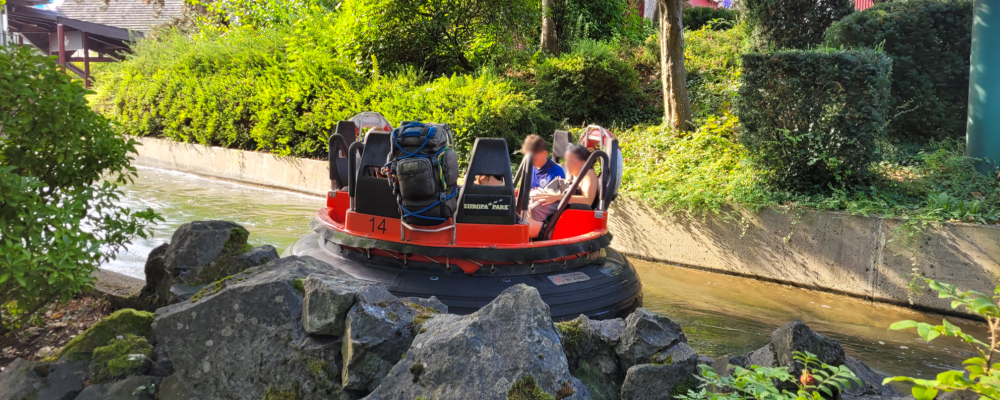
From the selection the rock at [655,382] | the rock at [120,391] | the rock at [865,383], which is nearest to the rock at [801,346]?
the rock at [865,383]

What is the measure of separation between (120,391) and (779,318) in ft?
15.1

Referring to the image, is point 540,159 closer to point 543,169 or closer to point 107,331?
point 543,169

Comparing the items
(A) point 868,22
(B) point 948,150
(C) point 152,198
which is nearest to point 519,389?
(B) point 948,150

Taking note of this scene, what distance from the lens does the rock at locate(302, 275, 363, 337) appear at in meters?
3.02

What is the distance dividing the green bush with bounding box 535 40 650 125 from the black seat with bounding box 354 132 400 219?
5.99 m

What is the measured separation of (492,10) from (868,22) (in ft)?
19.0

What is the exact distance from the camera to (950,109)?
28.0 feet

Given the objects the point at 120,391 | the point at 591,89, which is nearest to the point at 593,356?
the point at 120,391

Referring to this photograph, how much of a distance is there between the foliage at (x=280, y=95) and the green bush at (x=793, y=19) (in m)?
3.43

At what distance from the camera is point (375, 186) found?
514 centimetres

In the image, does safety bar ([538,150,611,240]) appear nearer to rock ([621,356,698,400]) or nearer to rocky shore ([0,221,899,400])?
rocky shore ([0,221,899,400])

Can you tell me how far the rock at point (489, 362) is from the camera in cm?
258

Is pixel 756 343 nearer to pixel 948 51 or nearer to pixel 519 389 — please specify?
pixel 519 389

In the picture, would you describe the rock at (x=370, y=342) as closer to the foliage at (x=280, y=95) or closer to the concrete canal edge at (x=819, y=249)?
the concrete canal edge at (x=819, y=249)
